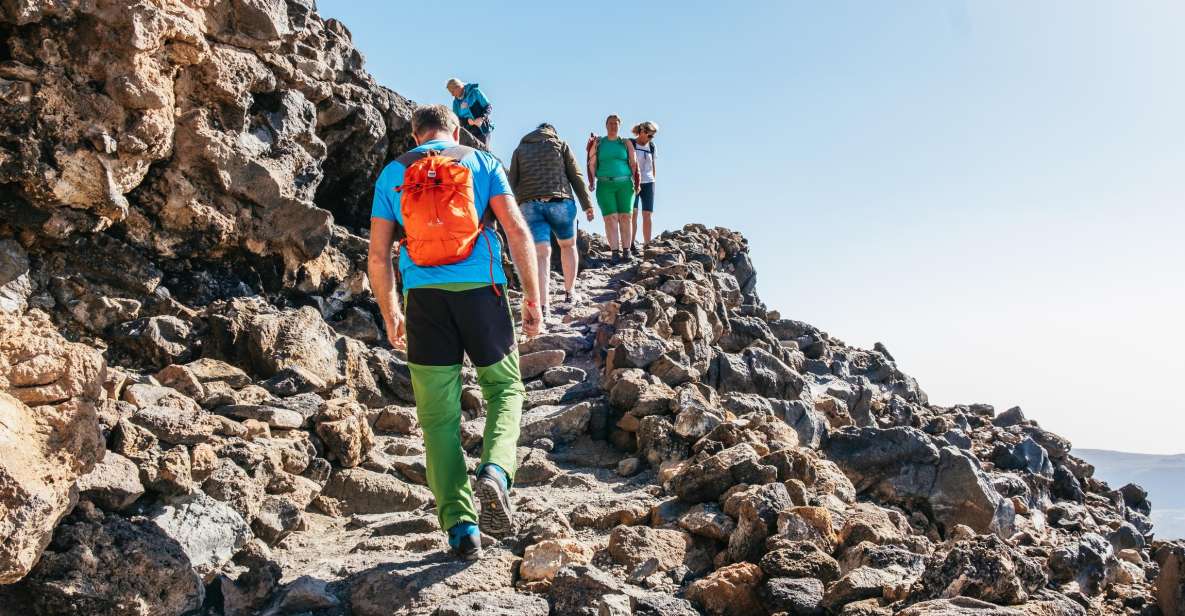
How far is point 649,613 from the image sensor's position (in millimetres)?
4633

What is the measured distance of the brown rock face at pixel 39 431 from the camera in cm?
395

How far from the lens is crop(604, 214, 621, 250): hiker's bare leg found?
18.7 metres

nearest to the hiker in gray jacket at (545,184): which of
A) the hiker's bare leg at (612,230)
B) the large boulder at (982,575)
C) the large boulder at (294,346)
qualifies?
the large boulder at (294,346)

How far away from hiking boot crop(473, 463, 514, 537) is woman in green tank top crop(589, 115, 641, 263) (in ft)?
39.5

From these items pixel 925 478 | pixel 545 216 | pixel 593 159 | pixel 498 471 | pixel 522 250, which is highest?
pixel 593 159

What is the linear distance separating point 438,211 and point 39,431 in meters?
2.40

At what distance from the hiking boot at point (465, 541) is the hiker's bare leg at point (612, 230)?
1343 cm

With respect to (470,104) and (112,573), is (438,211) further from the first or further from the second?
(470,104)

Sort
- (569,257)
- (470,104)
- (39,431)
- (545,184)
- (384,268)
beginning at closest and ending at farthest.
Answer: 1. (39,431)
2. (384,268)
3. (545,184)
4. (569,257)
5. (470,104)

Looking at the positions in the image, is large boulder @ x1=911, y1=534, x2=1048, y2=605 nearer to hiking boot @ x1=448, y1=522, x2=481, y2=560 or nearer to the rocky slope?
the rocky slope

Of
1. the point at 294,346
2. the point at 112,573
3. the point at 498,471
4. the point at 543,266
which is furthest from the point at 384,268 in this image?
the point at 543,266

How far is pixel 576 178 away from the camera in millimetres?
11953

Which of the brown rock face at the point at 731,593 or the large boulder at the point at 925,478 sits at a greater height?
the brown rock face at the point at 731,593

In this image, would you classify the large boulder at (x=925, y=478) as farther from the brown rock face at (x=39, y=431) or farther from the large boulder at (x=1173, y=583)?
the brown rock face at (x=39, y=431)
